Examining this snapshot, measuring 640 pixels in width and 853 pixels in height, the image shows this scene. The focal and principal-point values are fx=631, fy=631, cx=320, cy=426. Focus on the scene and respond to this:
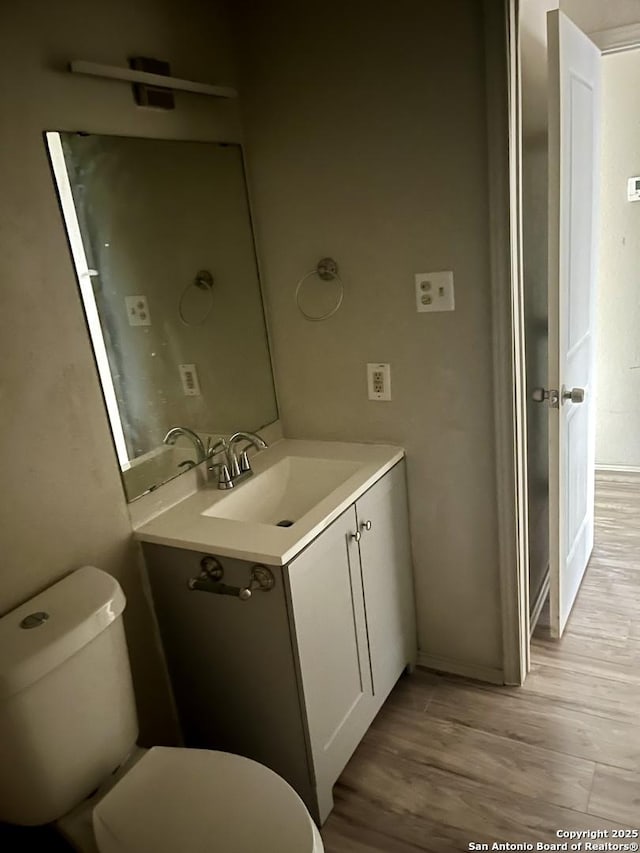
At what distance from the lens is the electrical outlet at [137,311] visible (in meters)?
1.68

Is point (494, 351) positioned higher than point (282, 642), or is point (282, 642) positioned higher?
point (494, 351)

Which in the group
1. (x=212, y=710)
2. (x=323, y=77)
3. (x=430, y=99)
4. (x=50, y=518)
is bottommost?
(x=212, y=710)

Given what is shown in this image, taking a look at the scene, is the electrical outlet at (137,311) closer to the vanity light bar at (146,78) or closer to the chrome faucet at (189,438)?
the chrome faucet at (189,438)

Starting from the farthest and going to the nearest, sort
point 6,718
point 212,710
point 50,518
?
1. point 212,710
2. point 50,518
3. point 6,718

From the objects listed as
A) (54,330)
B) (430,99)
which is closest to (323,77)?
(430,99)

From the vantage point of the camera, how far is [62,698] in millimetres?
1294

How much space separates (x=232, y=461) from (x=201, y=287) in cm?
54

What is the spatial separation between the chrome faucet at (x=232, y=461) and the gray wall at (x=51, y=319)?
0.34 meters

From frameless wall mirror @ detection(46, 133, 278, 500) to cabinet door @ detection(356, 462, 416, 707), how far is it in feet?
1.72

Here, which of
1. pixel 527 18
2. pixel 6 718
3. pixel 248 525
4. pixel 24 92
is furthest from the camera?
pixel 527 18

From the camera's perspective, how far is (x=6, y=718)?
120 centimetres

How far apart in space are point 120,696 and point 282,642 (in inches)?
15.3

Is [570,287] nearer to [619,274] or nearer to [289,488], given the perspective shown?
[289,488]

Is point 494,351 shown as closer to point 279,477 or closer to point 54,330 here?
point 279,477
